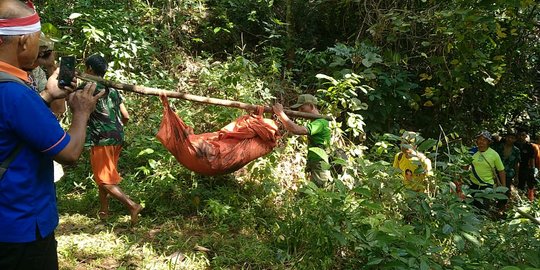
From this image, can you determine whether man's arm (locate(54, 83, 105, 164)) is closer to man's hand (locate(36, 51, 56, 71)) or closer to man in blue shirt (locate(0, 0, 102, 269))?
man in blue shirt (locate(0, 0, 102, 269))

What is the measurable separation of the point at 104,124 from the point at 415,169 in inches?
98.0

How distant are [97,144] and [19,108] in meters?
2.20

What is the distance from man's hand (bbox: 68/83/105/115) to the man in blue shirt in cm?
5

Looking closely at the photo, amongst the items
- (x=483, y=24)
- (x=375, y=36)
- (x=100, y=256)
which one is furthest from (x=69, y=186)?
(x=483, y=24)

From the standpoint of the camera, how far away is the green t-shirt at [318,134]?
12.6 ft

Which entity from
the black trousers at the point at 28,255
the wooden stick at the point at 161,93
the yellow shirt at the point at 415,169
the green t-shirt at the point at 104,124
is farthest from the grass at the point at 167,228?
the black trousers at the point at 28,255

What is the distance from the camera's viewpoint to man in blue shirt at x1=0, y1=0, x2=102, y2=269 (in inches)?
54.4

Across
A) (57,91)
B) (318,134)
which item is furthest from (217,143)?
(57,91)

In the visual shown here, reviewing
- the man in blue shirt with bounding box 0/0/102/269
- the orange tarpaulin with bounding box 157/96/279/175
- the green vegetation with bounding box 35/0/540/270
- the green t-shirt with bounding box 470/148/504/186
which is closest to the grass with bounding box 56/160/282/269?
the green vegetation with bounding box 35/0/540/270

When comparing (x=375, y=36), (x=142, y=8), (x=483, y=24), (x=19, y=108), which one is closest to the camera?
(x=19, y=108)

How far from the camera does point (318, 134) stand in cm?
394

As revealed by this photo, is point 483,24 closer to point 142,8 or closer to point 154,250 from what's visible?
point 154,250

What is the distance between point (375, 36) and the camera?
5.79m

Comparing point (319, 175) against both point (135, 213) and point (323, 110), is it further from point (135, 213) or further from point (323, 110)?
point (135, 213)
